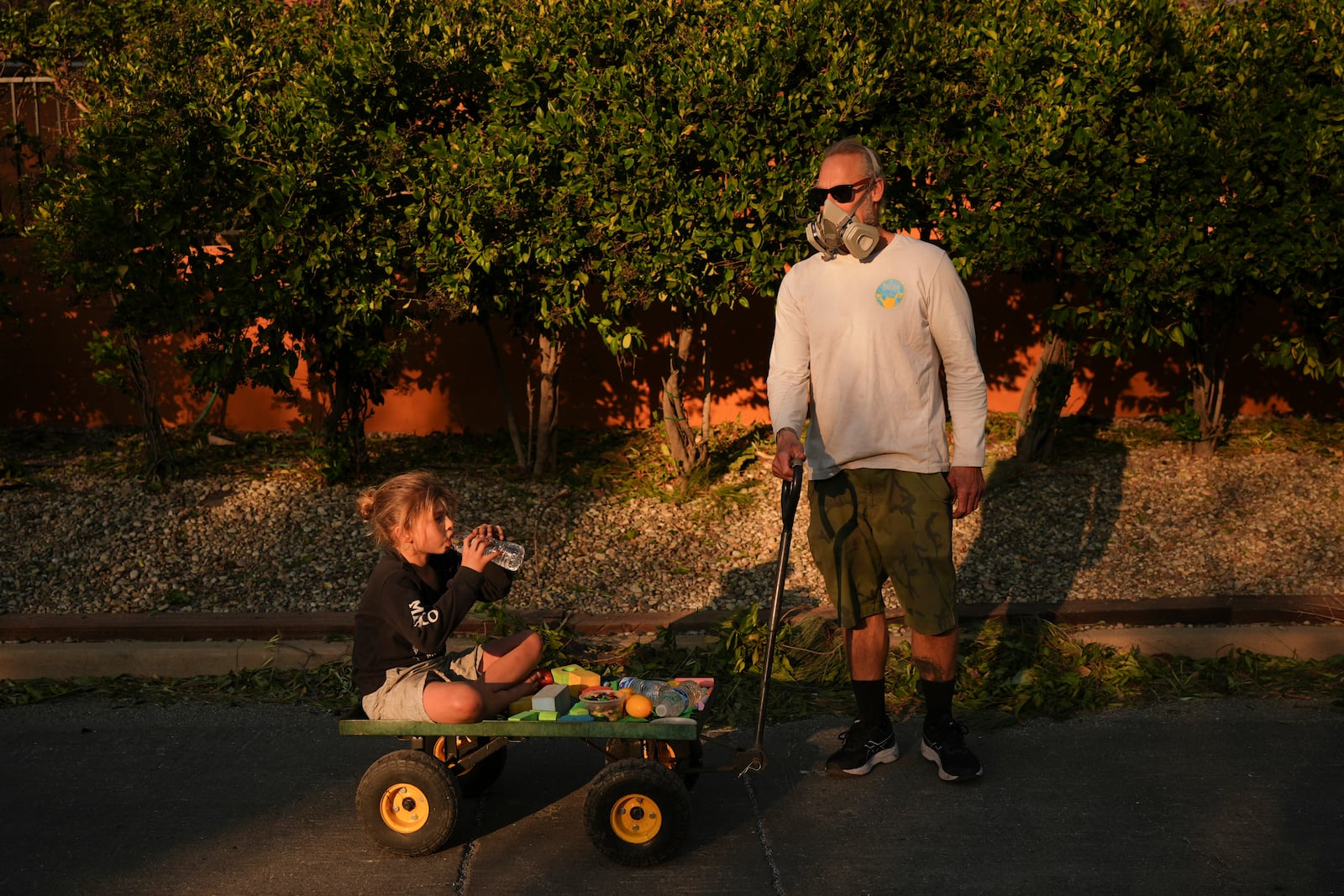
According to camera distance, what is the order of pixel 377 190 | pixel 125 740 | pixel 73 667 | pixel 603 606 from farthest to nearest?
pixel 377 190
pixel 603 606
pixel 73 667
pixel 125 740

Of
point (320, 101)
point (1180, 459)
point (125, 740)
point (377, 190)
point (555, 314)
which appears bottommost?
point (125, 740)

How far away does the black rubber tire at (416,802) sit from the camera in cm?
399

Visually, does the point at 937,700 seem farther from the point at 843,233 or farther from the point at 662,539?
the point at 662,539

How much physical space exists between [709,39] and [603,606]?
2908 millimetres

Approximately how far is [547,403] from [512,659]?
146 inches

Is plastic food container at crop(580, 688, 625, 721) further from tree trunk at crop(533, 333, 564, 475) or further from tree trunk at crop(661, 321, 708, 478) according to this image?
tree trunk at crop(533, 333, 564, 475)

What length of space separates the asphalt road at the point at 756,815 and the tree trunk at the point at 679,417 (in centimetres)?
278

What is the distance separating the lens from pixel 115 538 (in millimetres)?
6969

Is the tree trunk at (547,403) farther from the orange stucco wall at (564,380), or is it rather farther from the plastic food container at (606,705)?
the plastic food container at (606,705)

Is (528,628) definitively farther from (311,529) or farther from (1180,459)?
(1180,459)

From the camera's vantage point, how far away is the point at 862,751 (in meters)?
4.65

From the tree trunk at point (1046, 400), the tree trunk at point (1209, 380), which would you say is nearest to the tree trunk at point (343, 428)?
the tree trunk at point (1046, 400)

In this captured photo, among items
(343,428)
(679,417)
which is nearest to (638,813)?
(679,417)

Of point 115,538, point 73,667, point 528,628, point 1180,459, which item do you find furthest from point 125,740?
point 1180,459
